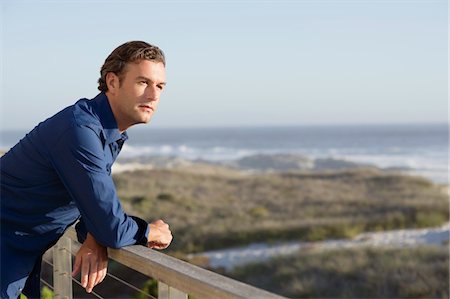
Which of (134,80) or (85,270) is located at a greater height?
(134,80)

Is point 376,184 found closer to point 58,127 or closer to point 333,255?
point 333,255

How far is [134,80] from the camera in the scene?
1.99 meters

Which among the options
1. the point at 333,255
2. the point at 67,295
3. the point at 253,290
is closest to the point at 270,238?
the point at 333,255

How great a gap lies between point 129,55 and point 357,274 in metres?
9.39

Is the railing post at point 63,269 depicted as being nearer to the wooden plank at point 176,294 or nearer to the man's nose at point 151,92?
the man's nose at point 151,92

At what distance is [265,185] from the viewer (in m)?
24.8

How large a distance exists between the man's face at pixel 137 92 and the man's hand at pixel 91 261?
1.17 feet

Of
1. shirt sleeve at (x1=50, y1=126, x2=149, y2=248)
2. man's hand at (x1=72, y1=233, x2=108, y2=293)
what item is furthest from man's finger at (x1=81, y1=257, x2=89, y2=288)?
shirt sleeve at (x1=50, y1=126, x2=149, y2=248)

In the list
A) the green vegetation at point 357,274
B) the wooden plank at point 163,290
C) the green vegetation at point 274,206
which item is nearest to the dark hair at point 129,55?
the wooden plank at point 163,290

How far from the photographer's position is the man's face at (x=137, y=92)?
6.54ft

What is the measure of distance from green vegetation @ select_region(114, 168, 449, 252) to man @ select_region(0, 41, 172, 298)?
40.5 feet

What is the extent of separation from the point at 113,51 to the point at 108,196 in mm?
451

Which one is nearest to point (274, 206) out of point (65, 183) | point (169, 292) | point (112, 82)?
point (112, 82)

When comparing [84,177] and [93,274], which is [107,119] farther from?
[93,274]
